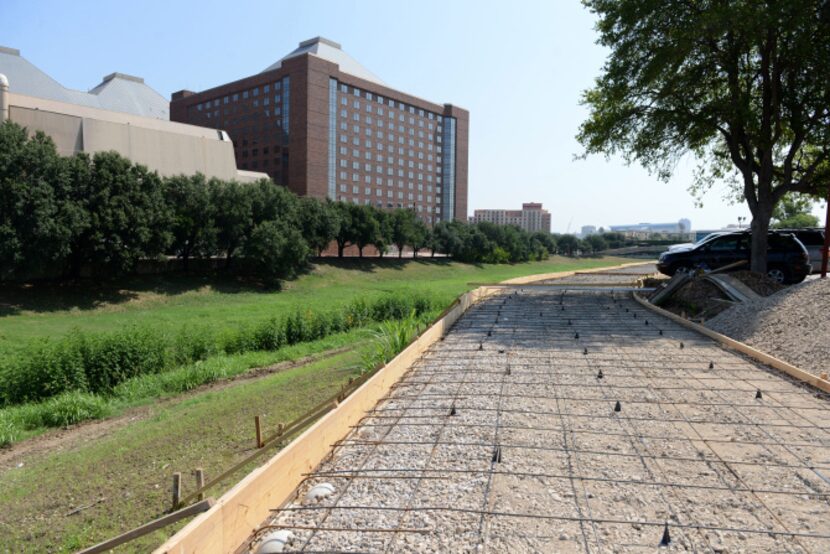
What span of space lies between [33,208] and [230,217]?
12.2 metres

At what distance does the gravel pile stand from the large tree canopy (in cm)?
467

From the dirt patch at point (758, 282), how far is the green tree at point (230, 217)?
96.5 ft

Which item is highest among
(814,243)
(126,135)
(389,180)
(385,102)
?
(385,102)

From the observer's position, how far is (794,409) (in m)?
6.42

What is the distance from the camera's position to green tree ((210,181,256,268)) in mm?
35750

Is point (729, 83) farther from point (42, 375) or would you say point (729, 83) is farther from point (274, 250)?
point (274, 250)

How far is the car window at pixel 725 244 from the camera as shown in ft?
59.1

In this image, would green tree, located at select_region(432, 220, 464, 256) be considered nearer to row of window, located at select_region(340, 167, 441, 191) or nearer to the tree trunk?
row of window, located at select_region(340, 167, 441, 191)

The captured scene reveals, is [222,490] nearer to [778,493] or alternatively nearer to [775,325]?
[778,493]

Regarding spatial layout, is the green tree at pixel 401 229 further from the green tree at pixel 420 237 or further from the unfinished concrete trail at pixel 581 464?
the unfinished concrete trail at pixel 581 464

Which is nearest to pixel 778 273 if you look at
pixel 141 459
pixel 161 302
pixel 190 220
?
pixel 141 459

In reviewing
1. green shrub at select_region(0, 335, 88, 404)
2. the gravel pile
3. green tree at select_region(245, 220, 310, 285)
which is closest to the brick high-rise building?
green tree at select_region(245, 220, 310, 285)

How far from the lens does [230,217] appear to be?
35906 mm

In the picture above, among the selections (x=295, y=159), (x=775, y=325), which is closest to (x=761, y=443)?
(x=775, y=325)
